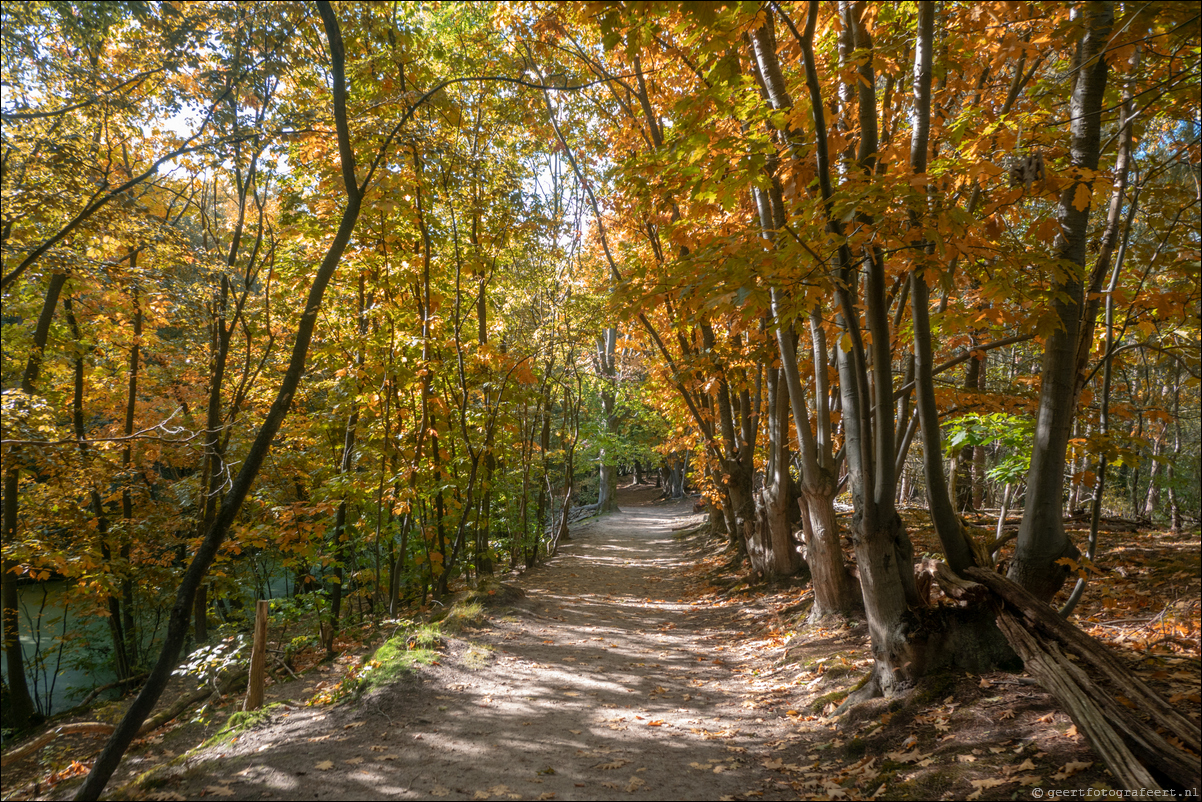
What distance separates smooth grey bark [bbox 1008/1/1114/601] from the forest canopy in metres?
0.02

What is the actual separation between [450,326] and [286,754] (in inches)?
257

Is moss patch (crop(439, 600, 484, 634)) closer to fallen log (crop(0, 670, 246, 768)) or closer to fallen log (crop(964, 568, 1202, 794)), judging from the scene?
fallen log (crop(0, 670, 246, 768))

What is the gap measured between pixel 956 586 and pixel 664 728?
2.56m

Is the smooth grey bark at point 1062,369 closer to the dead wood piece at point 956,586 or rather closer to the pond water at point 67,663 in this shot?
the dead wood piece at point 956,586

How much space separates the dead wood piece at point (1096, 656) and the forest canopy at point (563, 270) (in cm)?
37

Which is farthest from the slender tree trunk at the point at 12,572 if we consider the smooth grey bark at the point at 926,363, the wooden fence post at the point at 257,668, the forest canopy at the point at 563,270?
the smooth grey bark at the point at 926,363

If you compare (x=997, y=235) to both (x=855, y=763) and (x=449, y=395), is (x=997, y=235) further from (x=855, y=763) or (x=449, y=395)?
(x=449, y=395)

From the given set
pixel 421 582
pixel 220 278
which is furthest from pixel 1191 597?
pixel 220 278

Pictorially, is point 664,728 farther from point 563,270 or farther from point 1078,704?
point 563,270

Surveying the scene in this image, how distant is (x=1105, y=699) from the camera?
2.88 metres

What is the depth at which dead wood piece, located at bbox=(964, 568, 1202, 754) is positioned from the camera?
8.70 ft

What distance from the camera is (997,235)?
3.63 m

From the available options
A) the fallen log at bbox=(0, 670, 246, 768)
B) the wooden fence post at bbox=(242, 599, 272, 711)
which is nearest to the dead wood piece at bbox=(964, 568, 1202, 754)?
the wooden fence post at bbox=(242, 599, 272, 711)

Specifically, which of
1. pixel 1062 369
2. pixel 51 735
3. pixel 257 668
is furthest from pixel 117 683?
pixel 1062 369
